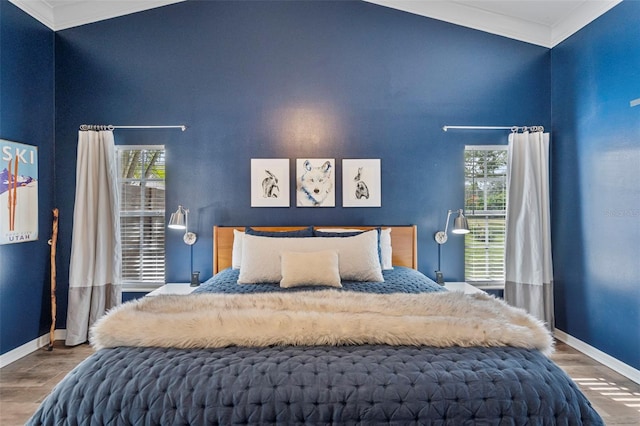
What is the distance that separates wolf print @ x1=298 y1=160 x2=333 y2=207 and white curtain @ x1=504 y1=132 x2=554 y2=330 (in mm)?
1738

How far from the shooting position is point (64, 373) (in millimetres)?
2715

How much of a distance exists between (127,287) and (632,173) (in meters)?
4.43

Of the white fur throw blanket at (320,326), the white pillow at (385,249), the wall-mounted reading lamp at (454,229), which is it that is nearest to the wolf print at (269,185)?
the white pillow at (385,249)

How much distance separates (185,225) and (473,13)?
341 cm

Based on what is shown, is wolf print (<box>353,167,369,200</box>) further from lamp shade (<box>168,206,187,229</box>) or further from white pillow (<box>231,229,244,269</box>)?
lamp shade (<box>168,206,187,229</box>)

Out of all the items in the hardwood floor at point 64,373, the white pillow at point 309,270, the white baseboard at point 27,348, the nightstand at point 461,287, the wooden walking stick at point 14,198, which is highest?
the wooden walking stick at point 14,198

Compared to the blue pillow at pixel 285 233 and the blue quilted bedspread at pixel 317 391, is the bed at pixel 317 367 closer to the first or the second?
the blue quilted bedspread at pixel 317 391

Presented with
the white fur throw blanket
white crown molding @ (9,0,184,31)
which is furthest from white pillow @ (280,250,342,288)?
white crown molding @ (9,0,184,31)

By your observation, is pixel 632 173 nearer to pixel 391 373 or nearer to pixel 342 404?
pixel 391 373

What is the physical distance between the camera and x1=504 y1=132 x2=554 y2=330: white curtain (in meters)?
3.31

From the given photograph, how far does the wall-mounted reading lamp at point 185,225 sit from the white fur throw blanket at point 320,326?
57.3 inches

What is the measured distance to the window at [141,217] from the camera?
3.53 m

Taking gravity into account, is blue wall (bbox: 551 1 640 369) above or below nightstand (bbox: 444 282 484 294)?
above

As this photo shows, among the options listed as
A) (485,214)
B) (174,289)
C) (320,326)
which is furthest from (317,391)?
(485,214)
